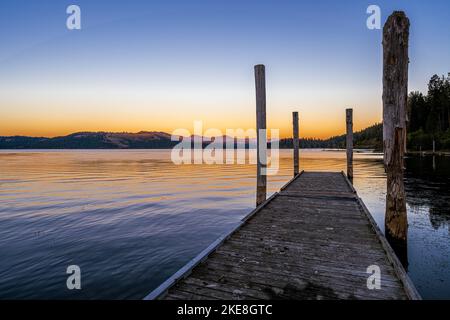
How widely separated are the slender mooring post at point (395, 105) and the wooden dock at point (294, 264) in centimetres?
86

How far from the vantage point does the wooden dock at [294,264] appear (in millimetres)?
3682

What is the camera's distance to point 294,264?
457 cm

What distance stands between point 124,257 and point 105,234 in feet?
7.82

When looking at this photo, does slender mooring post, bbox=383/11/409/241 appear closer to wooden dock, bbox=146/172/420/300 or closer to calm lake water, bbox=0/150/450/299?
wooden dock, bbox=146/172/420/300

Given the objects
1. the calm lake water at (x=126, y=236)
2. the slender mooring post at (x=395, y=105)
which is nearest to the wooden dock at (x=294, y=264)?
the slender mooring post at (x=395, y=105)

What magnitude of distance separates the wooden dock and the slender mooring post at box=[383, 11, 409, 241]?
33.9 inches

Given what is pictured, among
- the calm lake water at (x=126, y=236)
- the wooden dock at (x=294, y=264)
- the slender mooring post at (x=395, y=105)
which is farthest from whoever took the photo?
the slender mooring post at (x=395, y=105)

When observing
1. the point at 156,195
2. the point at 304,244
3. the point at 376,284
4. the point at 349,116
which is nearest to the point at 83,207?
the point at 156,195

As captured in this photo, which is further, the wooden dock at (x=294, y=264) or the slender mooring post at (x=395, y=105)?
the slender mooring post at (x=395, y=105)

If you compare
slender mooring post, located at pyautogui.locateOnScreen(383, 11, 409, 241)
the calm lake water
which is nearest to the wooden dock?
slender mooring post, located at pyautogui.locateOnScreen(383, 11, 409, 241)

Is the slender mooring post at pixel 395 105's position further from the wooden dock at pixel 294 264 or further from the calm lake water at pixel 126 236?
the calm lake water at pixel 126 236

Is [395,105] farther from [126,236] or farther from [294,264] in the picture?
[126,236]

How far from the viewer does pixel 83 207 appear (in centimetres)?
1325
